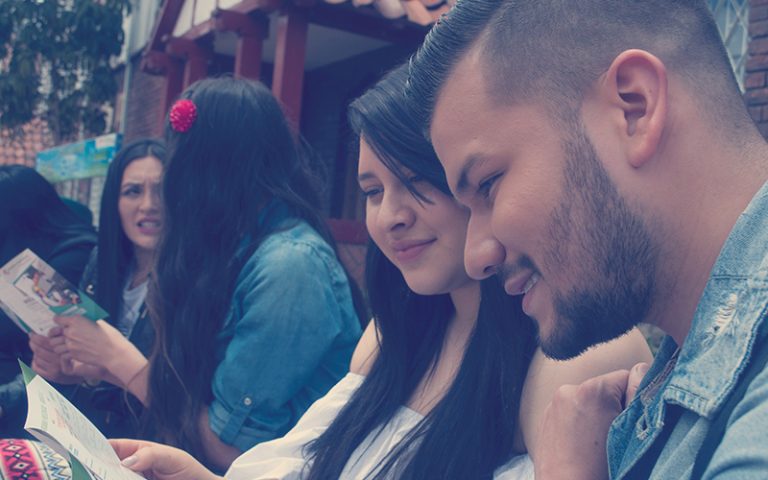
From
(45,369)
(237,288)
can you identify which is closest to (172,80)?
(45,369)

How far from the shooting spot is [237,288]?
2.67 metres

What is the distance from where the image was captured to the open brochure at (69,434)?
1.47 meters

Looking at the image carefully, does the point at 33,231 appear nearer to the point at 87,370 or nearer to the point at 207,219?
the point at 87,370

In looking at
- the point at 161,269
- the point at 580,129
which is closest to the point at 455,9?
the point at 580,129

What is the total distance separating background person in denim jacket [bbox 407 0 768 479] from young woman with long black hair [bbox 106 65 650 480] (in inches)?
16.7

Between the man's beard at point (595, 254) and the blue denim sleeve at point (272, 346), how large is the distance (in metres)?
1.39

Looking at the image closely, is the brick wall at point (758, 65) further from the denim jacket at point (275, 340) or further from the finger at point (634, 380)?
the finger at point (634, 380)

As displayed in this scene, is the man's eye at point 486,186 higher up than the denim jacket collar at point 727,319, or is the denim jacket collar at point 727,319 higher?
the man's eye at point 486,186

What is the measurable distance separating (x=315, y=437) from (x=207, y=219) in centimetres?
91

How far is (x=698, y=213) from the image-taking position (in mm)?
1122

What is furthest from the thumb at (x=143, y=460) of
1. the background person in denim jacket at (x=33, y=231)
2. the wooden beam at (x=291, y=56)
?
the wooden beam at (x=291, y=56)

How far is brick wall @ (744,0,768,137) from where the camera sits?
4.30 metres

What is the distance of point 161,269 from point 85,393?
36.4 inches

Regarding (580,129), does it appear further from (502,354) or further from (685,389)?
(502,354)
